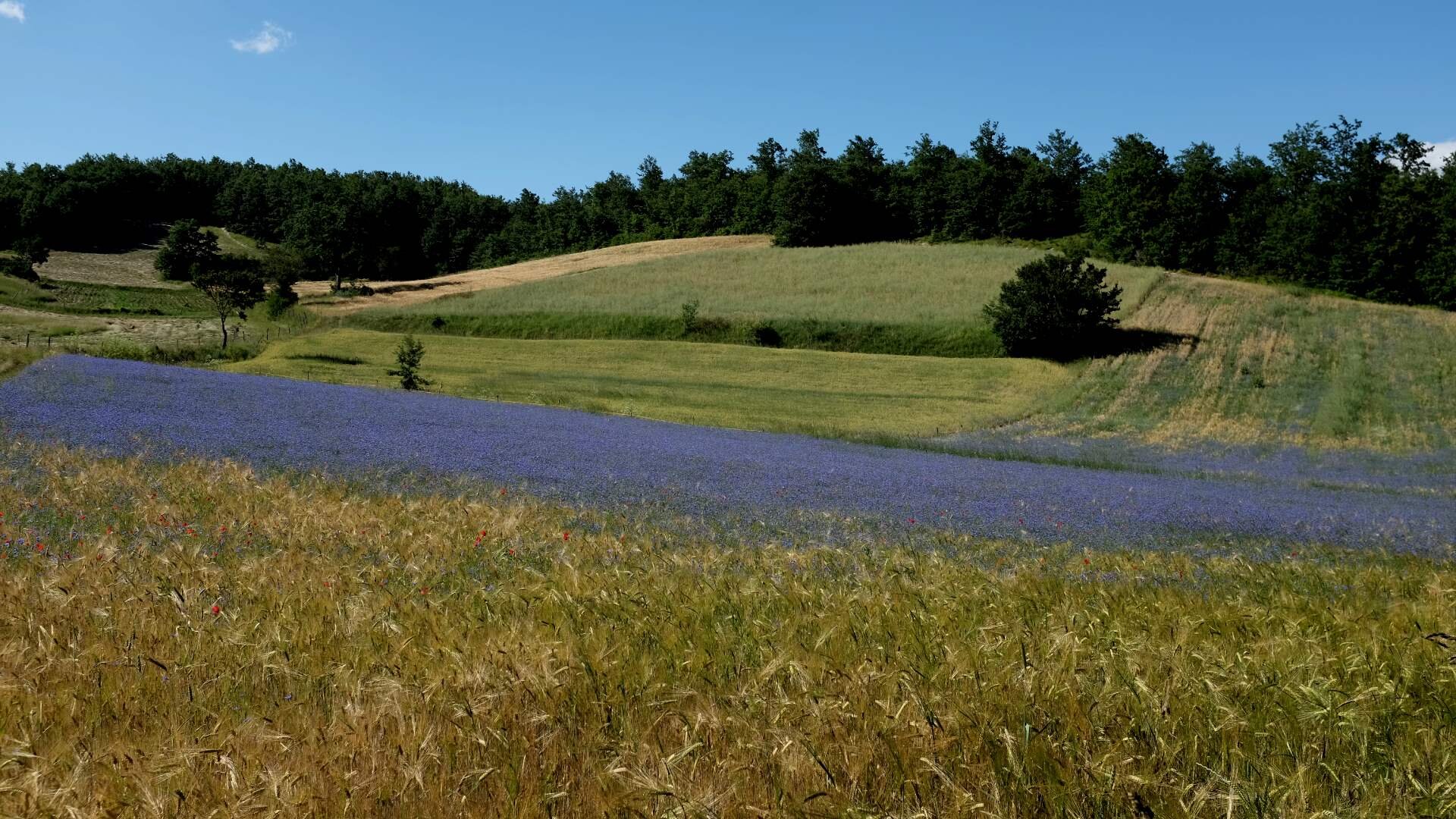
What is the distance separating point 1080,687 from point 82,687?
3.37m

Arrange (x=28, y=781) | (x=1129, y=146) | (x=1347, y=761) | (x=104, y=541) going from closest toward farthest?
(x=28, y=781) → (x=1347, y=761) → (x=104, y=541) → (x=1129, y=146)

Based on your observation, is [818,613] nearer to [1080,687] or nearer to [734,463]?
[1080,687]

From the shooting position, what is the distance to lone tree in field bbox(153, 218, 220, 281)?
95062mm

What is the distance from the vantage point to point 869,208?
11738cm

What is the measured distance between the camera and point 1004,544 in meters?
9.05

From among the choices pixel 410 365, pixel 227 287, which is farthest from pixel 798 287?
pixel 410 365

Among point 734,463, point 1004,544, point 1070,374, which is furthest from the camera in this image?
point 1070,374

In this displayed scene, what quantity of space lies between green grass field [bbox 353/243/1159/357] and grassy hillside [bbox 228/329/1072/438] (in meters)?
4.72

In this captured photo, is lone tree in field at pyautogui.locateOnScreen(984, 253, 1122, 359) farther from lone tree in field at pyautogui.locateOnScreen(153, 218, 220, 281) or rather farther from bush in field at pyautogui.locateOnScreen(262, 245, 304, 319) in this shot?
lone tree in field at pyautogui.locateOnScreen(153, 218, 220, 281)

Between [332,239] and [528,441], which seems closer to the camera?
[528,441]

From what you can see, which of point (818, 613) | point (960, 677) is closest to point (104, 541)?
point (818, 613)

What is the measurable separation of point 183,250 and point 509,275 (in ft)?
111

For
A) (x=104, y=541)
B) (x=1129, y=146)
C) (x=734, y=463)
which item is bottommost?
(x=734, y=463)

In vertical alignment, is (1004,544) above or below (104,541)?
below
